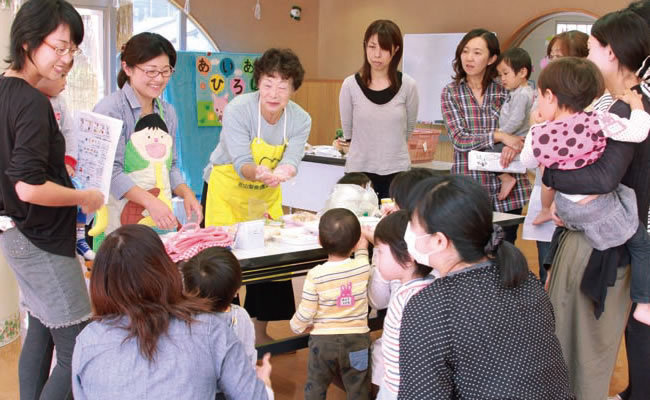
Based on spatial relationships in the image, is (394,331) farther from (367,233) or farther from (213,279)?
(367,233)

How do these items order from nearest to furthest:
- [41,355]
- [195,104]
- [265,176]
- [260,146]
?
[41,355], [265,176], [260,146], [195,104]

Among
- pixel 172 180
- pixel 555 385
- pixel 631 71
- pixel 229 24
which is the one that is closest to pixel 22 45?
pixel 172 180

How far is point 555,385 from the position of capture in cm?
169

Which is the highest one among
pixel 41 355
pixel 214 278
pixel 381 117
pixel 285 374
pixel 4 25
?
pixel 4 25

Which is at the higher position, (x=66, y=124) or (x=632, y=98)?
(x=632, y=98)

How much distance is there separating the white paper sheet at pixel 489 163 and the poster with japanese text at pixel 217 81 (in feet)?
13.7

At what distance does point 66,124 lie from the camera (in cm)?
257

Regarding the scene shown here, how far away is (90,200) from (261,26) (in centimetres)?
733

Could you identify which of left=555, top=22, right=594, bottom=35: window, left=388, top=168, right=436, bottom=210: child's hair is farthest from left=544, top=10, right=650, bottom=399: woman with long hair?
left=555, top=22, right=594, bottom=35: window

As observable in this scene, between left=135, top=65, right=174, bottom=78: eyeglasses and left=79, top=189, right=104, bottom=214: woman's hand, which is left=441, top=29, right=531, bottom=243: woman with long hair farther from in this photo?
left=79, top=189, right=104, bottom=214: woman's hand

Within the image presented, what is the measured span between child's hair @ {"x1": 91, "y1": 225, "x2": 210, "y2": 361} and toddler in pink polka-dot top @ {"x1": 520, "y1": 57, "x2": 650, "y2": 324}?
153cm

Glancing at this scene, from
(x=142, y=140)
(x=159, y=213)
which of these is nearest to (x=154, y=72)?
(x=142, y=140)

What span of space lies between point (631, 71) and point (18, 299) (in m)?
3.28

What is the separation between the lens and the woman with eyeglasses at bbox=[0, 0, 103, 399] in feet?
6.86
